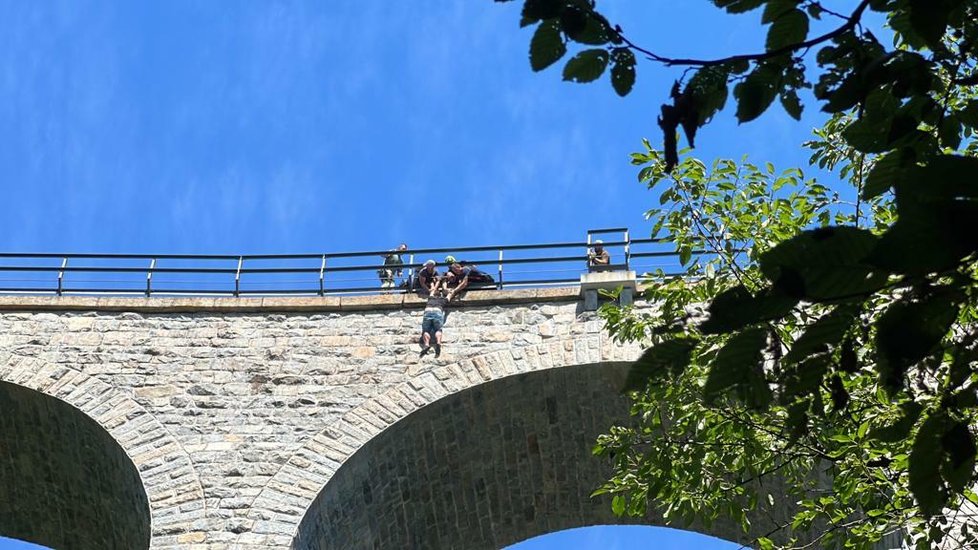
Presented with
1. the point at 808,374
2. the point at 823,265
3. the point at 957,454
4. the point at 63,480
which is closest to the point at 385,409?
the point at 63,480

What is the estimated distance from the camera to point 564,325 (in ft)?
49.0

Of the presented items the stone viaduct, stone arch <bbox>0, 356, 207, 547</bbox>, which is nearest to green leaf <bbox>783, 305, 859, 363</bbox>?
the stone viaduct

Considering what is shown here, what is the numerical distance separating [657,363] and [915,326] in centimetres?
68

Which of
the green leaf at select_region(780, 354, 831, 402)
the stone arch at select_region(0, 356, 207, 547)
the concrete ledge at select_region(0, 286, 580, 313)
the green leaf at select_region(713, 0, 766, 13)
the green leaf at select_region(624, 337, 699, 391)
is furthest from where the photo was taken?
the concrete ledge at select_region(0, 286, 580, 313)

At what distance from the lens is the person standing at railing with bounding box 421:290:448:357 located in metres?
14.9

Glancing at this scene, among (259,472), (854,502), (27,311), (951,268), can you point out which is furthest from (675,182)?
(27,311)

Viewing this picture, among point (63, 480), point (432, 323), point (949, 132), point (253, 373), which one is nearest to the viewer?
point (949, 132)

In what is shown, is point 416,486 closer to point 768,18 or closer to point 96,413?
point 96,413

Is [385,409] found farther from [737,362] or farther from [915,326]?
[915,326]

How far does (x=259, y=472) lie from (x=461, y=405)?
225 centimetres

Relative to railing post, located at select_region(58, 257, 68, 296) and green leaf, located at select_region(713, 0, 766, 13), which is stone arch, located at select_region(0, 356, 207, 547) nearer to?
railing post, located at select_region(58, 257, 68, 296)

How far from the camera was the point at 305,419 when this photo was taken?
14.4 meters

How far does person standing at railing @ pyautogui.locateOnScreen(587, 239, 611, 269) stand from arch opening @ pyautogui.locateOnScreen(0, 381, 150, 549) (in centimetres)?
561

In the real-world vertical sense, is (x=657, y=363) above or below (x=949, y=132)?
below
